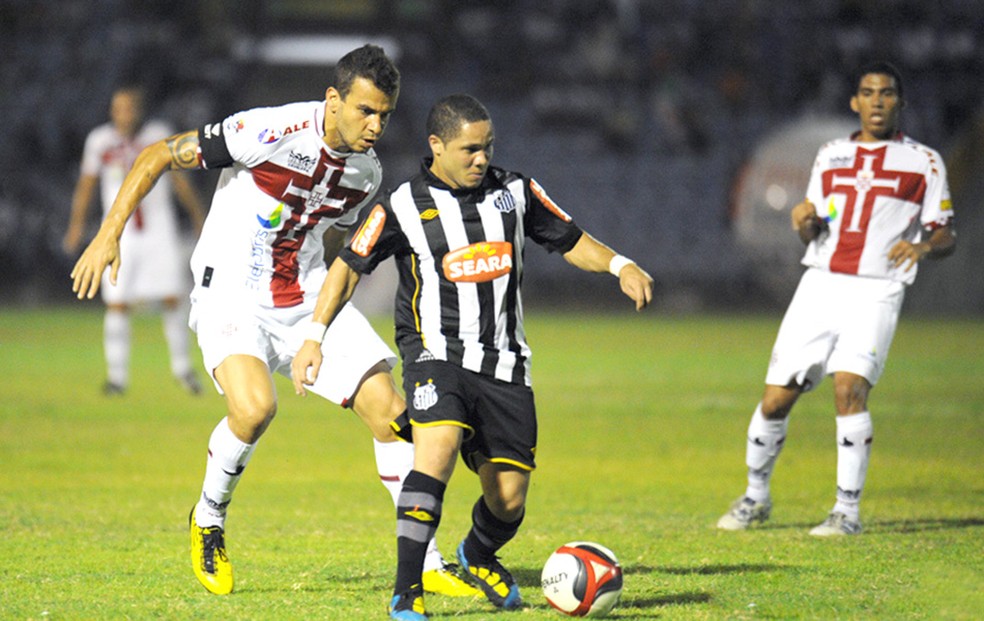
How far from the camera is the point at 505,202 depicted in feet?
18.3

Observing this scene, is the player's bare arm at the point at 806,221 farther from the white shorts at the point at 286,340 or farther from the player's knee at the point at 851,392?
the white shorts at the point at 286,340

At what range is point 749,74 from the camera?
94.5 ft

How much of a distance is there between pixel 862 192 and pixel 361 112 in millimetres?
3109

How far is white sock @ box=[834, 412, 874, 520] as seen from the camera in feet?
24.0

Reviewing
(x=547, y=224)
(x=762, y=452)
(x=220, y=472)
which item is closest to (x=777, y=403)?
(x=762, y=452)

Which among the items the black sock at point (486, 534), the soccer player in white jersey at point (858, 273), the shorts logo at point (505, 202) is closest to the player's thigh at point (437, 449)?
the black sock at point (486, 534)

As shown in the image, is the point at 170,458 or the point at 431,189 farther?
the point at 170,458

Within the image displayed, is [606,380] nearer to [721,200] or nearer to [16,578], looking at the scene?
[16,578]

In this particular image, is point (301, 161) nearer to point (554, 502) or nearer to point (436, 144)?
point (436, 144)

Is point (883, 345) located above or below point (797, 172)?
below

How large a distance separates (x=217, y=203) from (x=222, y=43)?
76.5ft

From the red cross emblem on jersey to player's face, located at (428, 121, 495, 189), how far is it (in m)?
2.89

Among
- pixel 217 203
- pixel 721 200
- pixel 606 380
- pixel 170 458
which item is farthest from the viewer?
pixel 721 200

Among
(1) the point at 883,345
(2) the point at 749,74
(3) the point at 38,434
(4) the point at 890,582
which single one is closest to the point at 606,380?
(3) the point at 38,434
